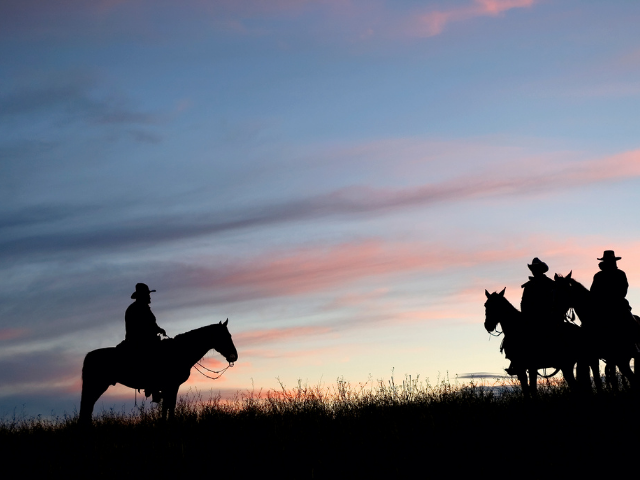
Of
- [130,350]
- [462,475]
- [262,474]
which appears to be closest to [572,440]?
[462,475]

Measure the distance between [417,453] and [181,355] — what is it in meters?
8.47

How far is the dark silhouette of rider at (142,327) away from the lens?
17.0 meters

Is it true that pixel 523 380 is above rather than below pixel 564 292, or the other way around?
below

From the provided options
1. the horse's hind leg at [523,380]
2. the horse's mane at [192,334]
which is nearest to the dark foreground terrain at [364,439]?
the horse's hind leg at [523,380]

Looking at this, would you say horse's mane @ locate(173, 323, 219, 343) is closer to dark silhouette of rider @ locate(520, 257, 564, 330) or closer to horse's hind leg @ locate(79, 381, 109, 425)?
horse's hind leg @ locate(79, 381, 109, 425)

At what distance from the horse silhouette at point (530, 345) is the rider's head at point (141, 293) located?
26.7ft

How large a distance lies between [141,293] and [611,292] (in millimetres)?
10992

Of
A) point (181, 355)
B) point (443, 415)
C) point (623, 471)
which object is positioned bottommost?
point (623, 471)

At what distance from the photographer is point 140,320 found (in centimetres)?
1705

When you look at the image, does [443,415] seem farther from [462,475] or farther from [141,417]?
[141,417]

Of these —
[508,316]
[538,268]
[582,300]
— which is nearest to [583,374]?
[582,300]

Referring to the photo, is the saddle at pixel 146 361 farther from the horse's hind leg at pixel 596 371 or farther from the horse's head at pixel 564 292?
the horse's hind leg at pixel 596 371

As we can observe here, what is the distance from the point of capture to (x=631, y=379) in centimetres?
1639

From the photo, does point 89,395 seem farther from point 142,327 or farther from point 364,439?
point 364,439
